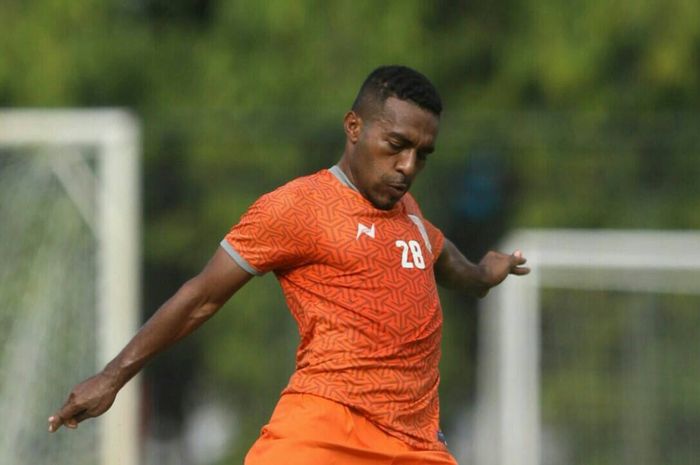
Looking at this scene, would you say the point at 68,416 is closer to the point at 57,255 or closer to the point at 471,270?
the point at 471,270

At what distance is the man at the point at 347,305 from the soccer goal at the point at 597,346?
16.3ft

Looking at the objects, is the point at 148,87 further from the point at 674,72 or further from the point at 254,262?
the point at 254,262

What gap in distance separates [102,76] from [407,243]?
7.56 meters

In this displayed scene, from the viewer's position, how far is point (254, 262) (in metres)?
5.11

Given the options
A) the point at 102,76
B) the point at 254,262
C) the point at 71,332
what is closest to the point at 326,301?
the point at 254,262

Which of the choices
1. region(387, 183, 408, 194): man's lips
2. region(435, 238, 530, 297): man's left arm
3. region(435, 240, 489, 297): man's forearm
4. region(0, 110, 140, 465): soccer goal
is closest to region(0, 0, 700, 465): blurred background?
region(0, 110, 140, 465): soccer goal

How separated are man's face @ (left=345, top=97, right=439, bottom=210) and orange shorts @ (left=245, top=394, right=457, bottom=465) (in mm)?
716

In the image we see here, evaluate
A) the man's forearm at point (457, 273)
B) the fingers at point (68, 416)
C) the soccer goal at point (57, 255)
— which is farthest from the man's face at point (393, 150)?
the soccer goal at point (57, 255)

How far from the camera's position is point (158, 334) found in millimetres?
5105

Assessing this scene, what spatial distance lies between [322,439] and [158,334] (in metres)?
0.63

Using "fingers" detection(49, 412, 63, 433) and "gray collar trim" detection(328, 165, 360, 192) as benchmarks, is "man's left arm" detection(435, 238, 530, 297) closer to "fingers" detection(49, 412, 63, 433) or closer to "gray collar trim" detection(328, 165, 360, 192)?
"gray collar trim" detection(328, 165, 360, 192)

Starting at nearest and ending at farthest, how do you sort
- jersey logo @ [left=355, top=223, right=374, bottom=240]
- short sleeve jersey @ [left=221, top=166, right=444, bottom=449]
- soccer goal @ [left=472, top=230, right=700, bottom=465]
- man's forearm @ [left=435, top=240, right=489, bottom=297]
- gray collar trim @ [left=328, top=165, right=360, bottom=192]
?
short sleeve jersey @ [left=221, top=166, right=444, bottom=449] → jersey logo @ [left=355, top=223, right=374, bottom=240] → gray collar trim @ [left=328, top=165, right=360, bottom=192] → man's forearm @ [left=435, top=240, right=489, bottom=297] → soccer goal @ [left=472, top=230, right=700, bottom=465]

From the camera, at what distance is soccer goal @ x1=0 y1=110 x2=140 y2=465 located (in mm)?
9844

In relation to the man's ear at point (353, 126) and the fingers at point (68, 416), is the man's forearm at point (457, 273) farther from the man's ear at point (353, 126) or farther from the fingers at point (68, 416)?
the fingers at point (68, 416)
